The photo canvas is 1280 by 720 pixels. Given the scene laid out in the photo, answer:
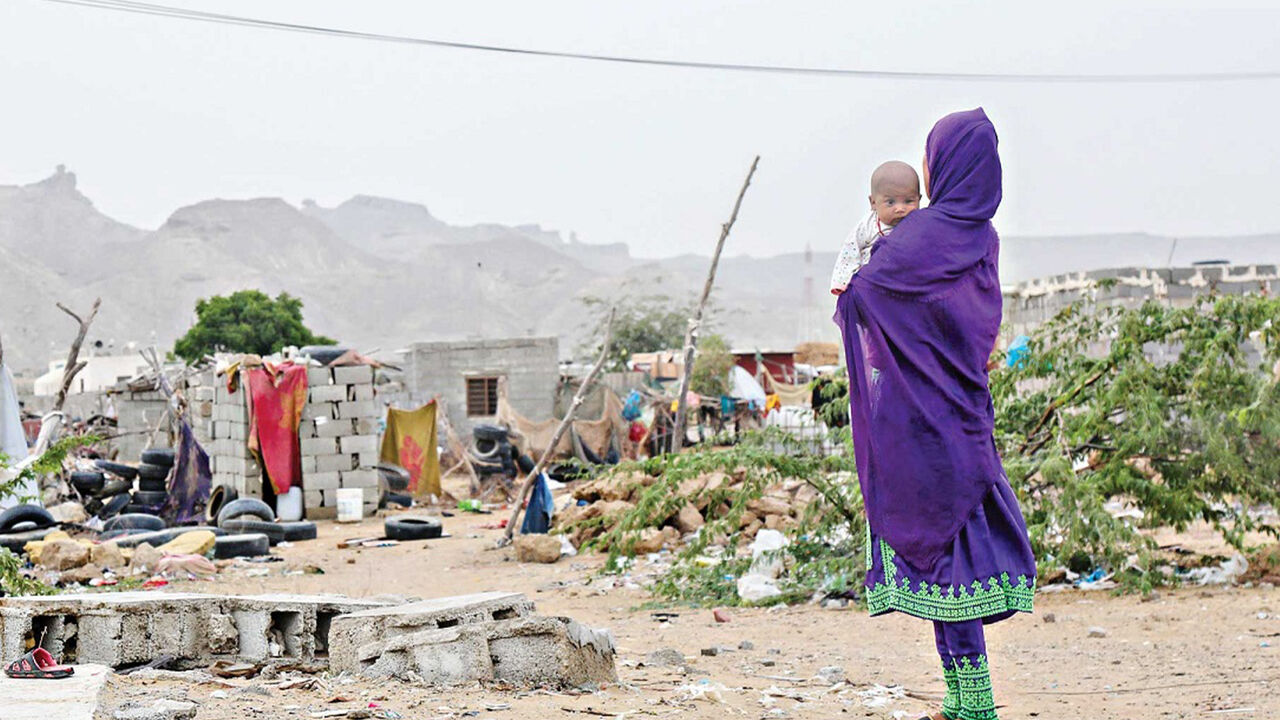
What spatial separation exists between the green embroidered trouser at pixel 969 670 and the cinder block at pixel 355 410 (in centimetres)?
1533

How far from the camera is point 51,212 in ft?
378

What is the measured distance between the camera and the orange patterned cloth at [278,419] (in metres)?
17.8

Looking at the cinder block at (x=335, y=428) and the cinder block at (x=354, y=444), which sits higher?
the cinder block at (x=335, y=428)

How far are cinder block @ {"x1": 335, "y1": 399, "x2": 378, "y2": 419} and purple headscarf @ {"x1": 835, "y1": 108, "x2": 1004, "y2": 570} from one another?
15237mm

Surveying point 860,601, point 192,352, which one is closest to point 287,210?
point 192,352

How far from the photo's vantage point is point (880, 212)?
12.7ft

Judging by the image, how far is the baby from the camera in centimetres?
384

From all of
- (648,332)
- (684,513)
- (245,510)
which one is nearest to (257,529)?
(245,510)

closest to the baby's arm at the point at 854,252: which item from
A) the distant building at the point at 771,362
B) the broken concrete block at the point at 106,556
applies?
the broken concrete block at the point at 106,556

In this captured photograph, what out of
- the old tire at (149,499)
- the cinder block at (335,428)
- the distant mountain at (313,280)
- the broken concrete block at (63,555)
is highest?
the distant mountain at (313,280)

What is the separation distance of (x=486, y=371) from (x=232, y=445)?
11020 mm

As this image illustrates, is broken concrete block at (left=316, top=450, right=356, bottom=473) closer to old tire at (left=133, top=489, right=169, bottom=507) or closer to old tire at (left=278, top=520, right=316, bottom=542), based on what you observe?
old tire at (left=133, top=489, right=169, bottom=507)

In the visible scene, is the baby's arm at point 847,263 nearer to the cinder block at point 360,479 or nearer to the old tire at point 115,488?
the cinder block at point 360,479

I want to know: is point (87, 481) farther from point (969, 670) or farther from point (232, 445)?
point (969, 670)
